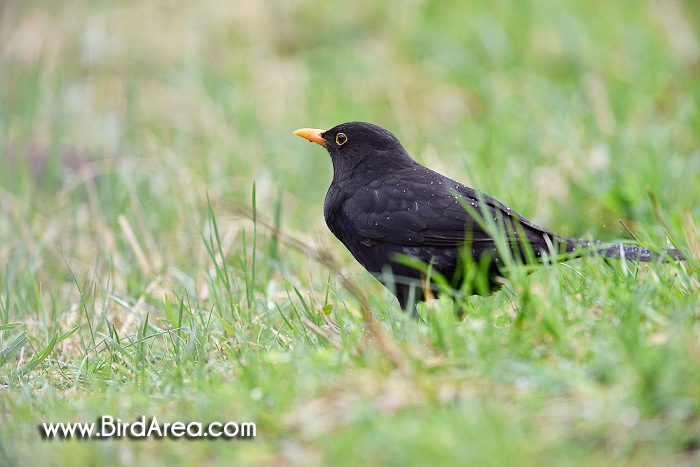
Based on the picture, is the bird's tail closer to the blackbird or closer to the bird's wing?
the blackbird

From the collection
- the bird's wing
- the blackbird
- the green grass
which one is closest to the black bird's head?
the blackbird

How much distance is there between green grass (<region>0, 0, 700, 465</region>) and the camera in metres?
2.62

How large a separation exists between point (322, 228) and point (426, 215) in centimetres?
223

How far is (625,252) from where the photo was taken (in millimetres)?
3672

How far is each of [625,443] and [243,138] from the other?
227 inches

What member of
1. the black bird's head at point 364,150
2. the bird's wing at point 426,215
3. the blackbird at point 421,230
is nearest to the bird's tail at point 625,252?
the blackbird at point 421,230

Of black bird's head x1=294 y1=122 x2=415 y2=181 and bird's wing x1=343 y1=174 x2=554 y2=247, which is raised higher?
black bird's head x1=294 y1=122 x2=415 y2=181

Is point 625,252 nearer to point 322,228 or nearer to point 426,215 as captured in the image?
point 426,215

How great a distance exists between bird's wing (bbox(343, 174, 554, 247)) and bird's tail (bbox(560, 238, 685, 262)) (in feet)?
0.78

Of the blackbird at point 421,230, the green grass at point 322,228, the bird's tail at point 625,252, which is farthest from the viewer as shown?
the blackbird at point 421,230

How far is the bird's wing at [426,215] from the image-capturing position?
400 cm

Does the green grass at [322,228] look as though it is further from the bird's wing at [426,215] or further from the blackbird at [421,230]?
the bird's wing at [426,215]

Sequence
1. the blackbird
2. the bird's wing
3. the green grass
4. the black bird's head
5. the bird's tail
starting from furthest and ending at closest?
the black bird's head, the bird's wing, the blackbird, the bird's tail, the green grass

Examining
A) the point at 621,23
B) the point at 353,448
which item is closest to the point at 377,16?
the point at 621,23
